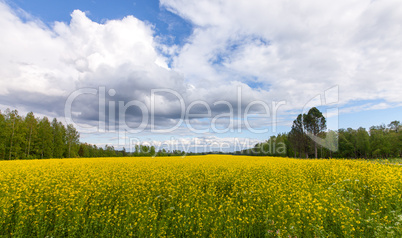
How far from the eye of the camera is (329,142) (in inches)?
2226

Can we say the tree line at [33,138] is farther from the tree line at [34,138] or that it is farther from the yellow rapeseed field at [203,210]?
the yellow rapeseed field at [203,210]

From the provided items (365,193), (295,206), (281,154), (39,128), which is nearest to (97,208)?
(295,206)

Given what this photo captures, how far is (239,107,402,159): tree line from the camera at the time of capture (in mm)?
50250

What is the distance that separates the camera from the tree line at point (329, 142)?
1978 inches

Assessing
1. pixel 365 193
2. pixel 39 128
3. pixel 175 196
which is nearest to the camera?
pixel 175 196

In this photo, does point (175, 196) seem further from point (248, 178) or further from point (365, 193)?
point (365, 193)

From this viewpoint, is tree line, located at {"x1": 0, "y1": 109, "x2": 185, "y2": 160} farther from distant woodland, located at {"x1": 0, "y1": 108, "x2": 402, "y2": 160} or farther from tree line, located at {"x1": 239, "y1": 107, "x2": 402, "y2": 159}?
tree line, located at {"x1": 239, "y1": 107, "x2": 402, "y2": 159}

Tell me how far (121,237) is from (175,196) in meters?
2.67

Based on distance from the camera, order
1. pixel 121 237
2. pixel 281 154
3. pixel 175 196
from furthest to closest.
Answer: pixel 281 154 < pixel 175 196 < pixel 121 237

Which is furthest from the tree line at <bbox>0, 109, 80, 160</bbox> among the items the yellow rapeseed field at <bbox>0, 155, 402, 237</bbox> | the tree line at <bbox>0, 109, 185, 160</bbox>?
the yellow rapeseed field at <bbox>0, 155, 402, 237</bbox>

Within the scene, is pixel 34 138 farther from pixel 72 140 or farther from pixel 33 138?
pixel 72 140

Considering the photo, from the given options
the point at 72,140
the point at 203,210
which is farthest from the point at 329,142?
the point at 72,140

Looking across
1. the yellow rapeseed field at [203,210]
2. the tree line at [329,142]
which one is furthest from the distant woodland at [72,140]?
the yellow rapeseed field at [203,210]

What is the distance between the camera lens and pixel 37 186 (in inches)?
338
